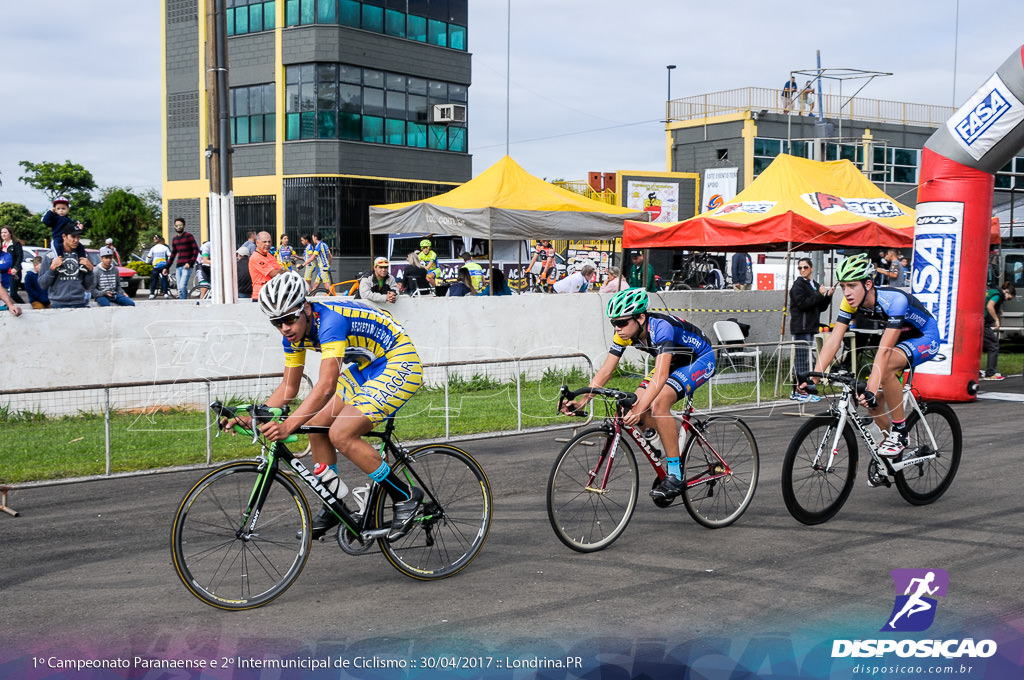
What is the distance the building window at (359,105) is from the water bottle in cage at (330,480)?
33281 millimetres

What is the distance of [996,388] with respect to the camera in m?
15.7

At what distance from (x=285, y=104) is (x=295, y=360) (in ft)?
113

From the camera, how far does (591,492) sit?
649 cm

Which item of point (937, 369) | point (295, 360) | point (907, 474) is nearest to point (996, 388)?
point (937, 369)

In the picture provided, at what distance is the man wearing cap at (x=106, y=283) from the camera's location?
14750 millimetres

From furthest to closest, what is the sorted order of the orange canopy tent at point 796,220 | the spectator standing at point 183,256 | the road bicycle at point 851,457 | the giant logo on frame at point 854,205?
the spectator standing at point 183,256, the giant logo on frame at point 854,205, the orange canopy tent at point 796,220, the road bicycle at point 851,457

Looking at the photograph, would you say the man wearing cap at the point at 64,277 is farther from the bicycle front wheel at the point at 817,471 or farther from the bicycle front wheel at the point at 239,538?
the bicycle front wheel at the point at 817,471

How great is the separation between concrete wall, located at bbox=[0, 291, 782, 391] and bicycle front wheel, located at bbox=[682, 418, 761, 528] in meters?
7.76

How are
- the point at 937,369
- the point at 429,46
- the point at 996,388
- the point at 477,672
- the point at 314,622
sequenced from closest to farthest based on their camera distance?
the point at 477,672 < the point at 314,622 < the point at 937,369 < the point at 996,388 < the point at 429,46

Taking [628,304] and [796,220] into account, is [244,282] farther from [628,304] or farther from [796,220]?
[628,304]

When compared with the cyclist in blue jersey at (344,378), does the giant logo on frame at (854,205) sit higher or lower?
higher

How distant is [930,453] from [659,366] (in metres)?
2.71

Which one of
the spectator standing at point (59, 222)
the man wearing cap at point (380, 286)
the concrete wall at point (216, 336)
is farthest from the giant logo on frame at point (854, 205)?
the spectator standing at point (59, 222)

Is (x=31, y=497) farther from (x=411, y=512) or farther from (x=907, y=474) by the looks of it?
(x=907, y=474)
